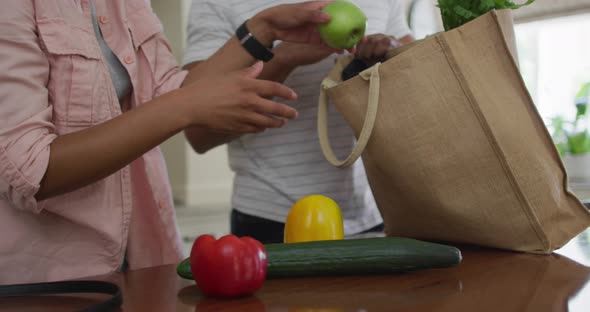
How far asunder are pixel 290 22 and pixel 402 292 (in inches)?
21.7

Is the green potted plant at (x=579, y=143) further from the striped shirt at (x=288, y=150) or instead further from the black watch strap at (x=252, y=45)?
the black watch strap at (x=252, y=45)

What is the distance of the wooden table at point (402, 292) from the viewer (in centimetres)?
60

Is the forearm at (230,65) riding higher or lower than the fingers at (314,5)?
lower

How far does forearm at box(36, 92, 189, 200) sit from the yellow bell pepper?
22 centimetres

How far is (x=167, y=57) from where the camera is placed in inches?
43.1

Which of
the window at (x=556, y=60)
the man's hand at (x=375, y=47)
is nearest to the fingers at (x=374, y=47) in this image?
the man's hand at (x=375, y=47)

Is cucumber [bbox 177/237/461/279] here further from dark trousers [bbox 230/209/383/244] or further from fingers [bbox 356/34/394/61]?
dark trousers [bbox 230/209/383/244]

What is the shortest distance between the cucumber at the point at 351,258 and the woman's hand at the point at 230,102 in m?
0.19

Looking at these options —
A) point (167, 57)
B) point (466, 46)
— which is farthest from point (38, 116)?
point (466, 46)

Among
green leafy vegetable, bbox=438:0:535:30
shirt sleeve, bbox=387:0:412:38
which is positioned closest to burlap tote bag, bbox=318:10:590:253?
green leafy vegetable, bbox=438:0:535:30

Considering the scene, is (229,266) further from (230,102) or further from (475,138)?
(475,138)

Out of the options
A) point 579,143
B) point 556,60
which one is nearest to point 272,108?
point 579,143

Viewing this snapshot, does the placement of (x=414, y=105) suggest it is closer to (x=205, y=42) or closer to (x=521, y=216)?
(x=521, y=216)

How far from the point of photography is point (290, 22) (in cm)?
103
